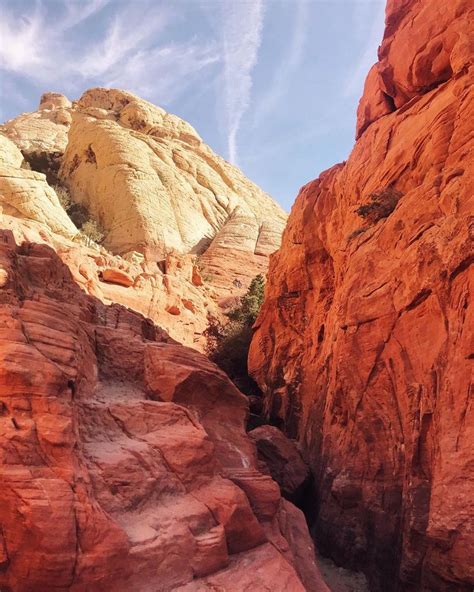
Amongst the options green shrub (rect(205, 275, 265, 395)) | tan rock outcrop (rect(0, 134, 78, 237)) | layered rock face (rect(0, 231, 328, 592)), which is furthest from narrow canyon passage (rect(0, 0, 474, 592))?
tan rock outcrop (rect(0, 134, 78, 237))

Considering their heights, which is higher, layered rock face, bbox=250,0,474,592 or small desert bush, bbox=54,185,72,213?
small desert bush, bbox=54,185,72,213

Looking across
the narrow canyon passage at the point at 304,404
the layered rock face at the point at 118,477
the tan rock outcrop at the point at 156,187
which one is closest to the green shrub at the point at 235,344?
the narrow canyon passage at the point at 304,404

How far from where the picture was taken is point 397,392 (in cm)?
1050

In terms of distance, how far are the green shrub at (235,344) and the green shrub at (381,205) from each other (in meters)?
13.6

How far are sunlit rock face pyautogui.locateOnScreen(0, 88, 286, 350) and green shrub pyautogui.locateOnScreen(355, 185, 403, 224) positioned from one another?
14570mm

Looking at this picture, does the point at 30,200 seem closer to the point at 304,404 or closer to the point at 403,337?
the point at 304,404

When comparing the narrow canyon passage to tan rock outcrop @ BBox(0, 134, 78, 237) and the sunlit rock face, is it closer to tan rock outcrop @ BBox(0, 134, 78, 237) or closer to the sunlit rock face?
the sunlit rock face

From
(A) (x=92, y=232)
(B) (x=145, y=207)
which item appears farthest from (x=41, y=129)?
(A) (x=92, y=232)

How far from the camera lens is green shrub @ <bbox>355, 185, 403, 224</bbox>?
42.9 feet

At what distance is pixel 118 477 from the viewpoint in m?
6.55

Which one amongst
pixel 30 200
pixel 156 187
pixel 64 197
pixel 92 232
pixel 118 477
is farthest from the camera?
pixel 64 197

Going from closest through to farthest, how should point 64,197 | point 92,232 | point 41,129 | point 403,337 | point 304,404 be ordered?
point 403,337 → point 304,404 → point 92,232 → point 64,197 → point 41,129

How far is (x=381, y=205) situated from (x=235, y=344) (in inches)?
592

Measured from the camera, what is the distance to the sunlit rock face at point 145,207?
27531 millimetres
